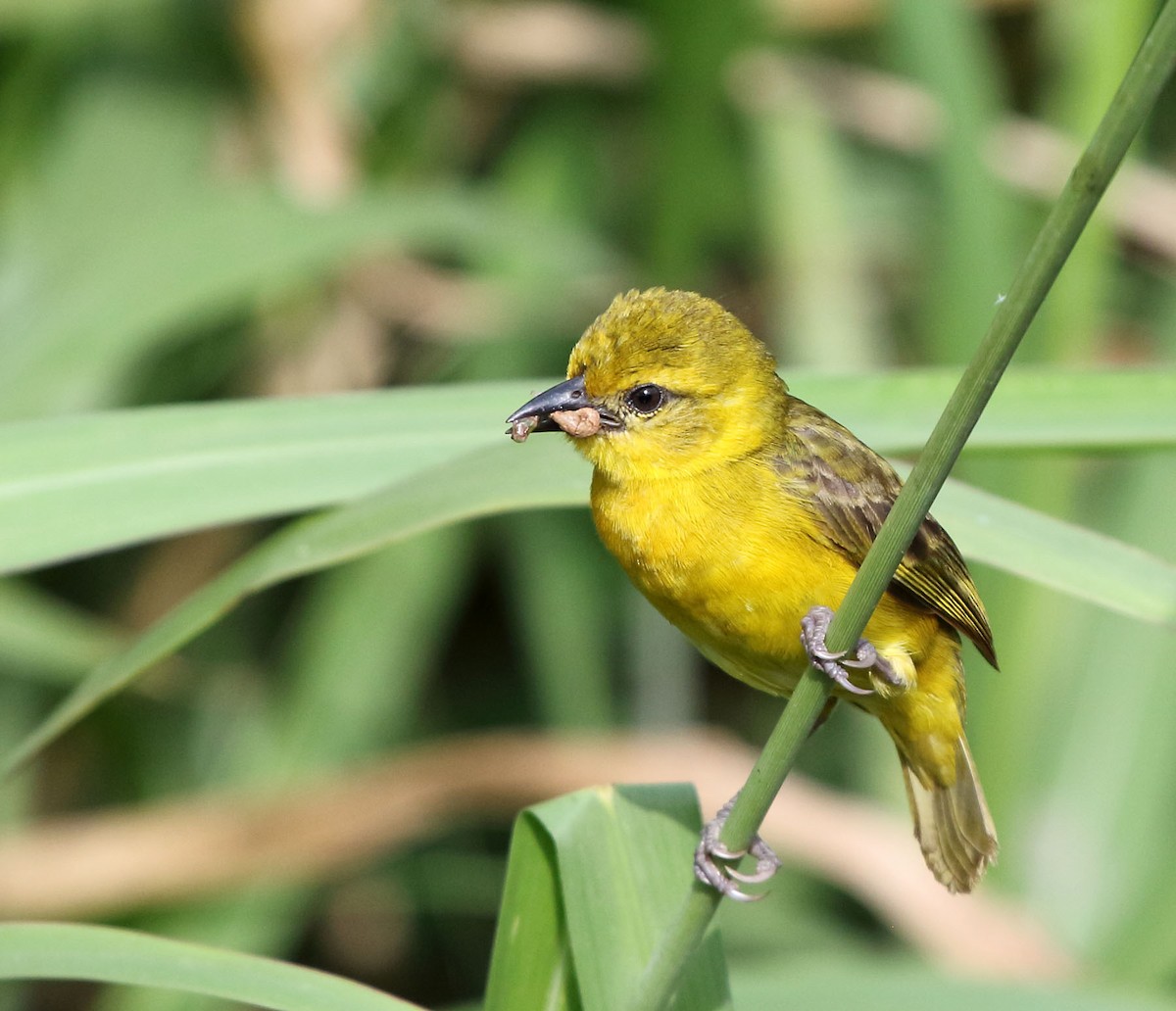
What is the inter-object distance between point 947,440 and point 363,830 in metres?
2.43

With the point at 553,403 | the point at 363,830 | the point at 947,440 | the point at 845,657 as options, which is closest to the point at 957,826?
the point at 845,657

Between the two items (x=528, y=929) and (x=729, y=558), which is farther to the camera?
(x=729, y=558)

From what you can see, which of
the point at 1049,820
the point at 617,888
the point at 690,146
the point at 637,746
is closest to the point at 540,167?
the point at 690,146

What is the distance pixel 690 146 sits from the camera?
403cm

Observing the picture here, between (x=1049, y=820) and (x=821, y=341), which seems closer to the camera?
(x=1049, y=820)

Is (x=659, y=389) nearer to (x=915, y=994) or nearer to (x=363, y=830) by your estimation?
(x=915, y=994)

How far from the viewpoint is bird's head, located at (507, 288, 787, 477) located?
2.06 m

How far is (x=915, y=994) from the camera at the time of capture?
200 cm

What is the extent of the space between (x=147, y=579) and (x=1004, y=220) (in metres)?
2.47

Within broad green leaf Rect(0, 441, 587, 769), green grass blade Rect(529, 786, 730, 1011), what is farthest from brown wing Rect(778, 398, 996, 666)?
green grass blade Rect(529, 786, 730, 1011)

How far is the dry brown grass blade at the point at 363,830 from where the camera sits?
3.28m

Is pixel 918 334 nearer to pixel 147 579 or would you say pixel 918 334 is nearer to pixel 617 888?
pixel 147 579

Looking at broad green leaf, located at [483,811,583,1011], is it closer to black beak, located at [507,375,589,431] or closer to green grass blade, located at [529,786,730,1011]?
green grass blade, located at [529,786,730,1011]

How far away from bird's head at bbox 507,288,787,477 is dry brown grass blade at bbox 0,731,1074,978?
4.44ft
